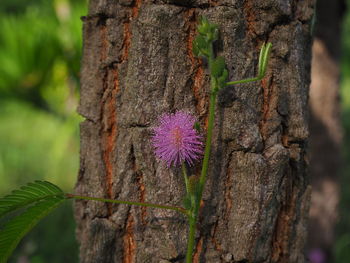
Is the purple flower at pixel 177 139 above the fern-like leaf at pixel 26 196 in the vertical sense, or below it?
above

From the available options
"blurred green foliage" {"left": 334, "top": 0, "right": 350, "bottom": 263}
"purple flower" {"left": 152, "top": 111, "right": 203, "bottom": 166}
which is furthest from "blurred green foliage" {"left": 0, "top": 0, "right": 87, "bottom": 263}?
"purple flower" {"left": 152, "top": 111, "right": 203, "bottom": 166}

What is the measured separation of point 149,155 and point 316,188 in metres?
1.68

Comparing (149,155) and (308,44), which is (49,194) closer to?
(149,155)

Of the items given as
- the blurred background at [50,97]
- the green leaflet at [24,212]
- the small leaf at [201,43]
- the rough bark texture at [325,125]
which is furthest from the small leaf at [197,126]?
the blurred background at [50,97]

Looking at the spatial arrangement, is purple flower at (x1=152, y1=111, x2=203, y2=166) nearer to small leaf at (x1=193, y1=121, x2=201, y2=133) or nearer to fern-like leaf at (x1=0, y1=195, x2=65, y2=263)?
small leaf at (x1=193, y1=121, x2=201, y2=133)

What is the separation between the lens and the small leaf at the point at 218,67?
0.88 m

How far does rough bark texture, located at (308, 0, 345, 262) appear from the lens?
2365 mm

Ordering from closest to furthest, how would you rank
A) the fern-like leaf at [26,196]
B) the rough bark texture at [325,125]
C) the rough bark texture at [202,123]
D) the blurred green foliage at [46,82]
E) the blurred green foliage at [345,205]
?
the fern-like leaf at [26,196] < the rough bark texture at [202,123] < the rough bark texture at [325,125] < the blurred green foliage at [345,205] < the blurred green foliage at [46,82]

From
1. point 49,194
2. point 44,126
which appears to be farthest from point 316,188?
point 44,126

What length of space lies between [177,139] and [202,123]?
0.07 meters

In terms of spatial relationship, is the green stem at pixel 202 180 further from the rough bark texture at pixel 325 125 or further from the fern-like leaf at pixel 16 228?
the rough bark texture at pixel 325 125

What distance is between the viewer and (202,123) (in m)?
0.98

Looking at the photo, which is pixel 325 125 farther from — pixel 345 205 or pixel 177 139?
pixel 177 139

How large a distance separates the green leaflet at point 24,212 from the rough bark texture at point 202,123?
19 centimetres
